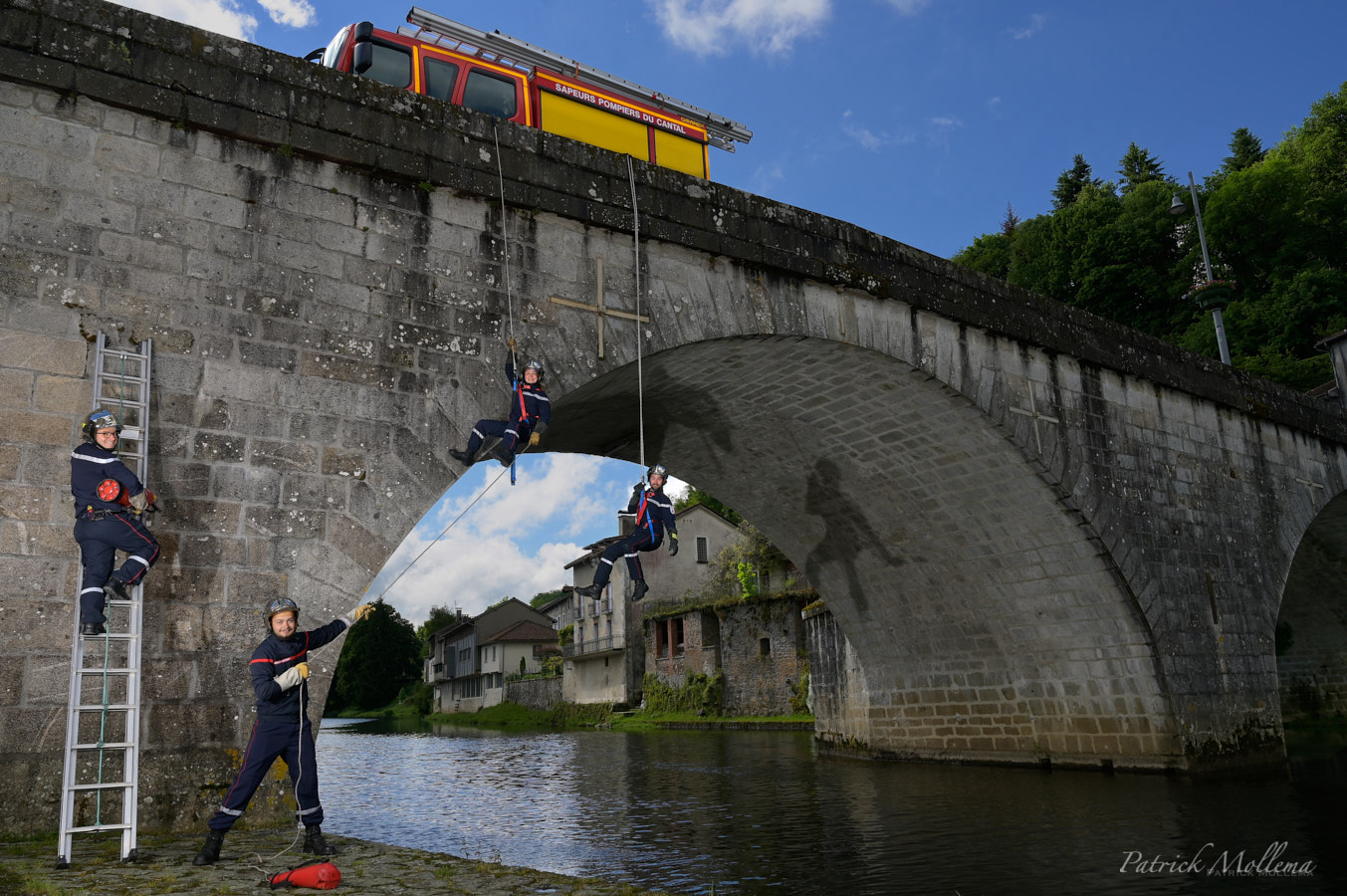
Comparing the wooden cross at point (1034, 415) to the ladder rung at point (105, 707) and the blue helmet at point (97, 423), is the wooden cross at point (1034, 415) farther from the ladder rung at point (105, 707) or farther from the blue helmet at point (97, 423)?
the ladder rung at point (105, 707)

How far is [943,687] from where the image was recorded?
46.9 feet

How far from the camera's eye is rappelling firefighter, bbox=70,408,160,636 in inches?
205

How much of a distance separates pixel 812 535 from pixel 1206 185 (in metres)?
36.3

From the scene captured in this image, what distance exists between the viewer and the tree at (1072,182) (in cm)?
5628

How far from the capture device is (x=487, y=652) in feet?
199

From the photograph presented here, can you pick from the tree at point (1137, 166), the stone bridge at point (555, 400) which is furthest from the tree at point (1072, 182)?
the stone bridge at point (555, 400)

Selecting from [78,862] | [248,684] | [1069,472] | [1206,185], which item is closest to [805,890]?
[248,684]

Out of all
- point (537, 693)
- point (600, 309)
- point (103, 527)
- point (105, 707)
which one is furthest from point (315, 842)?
point (537, 693)

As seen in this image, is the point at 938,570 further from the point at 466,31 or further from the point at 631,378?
the point at 466,31

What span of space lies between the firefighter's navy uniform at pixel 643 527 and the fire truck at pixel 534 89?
12.7 feet

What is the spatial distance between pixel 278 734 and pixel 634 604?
37.0 meters

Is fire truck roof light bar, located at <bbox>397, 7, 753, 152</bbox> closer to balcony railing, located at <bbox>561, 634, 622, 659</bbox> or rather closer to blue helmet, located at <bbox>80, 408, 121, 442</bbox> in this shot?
blue helmet, located at <bbox>80, 408, 121, 442</bbox>

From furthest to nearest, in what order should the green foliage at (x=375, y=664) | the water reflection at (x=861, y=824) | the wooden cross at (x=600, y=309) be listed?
the green foliage at (x=375, y=664)
the wooden cross at (x=600, y=309)
the water reflection at (x=861, y=824)

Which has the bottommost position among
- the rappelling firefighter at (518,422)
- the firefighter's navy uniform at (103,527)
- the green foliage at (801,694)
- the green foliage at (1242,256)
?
the green foliage at (801,694)
